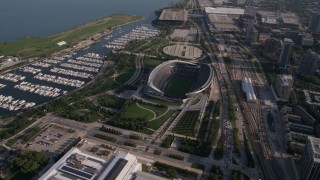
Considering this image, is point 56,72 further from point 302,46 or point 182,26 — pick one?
point 302,46

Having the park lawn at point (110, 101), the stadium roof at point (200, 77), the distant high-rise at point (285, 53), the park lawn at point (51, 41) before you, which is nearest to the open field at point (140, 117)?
the park lawn at point (110, 101)

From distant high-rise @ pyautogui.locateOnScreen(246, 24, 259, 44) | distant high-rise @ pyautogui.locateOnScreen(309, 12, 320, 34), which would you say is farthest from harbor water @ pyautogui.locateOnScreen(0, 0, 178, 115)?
distant high-rise @ pyautogui.locateOnScreen(309, 12, 320, 34)

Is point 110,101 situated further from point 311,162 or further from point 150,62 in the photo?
point 311,162

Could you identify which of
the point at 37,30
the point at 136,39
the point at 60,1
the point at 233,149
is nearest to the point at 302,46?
the point at 136,39

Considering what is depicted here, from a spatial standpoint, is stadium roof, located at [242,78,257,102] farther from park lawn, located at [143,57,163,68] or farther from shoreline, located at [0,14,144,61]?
shoreline, located at [0,14,144,61]

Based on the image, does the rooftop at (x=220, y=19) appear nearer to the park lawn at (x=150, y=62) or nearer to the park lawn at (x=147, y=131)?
the park lawn at (x=150, y=62)

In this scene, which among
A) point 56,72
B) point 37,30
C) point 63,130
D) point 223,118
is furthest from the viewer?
point 37,30
